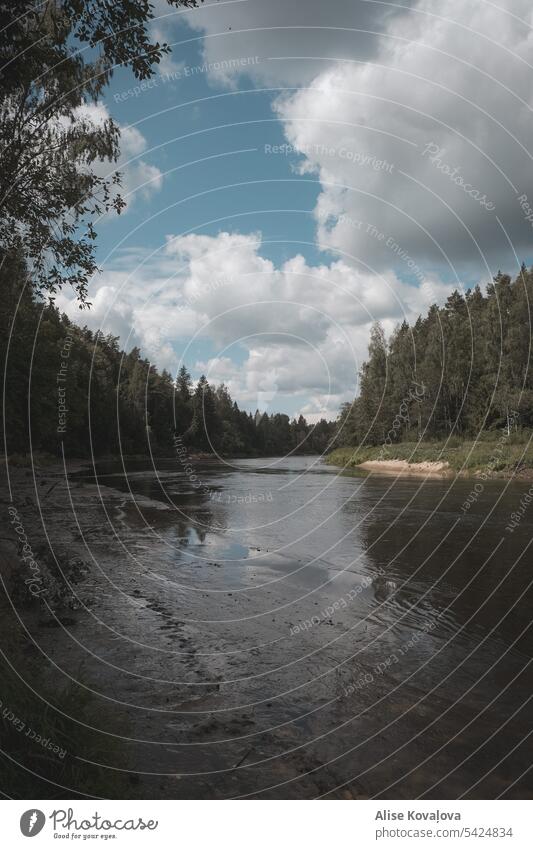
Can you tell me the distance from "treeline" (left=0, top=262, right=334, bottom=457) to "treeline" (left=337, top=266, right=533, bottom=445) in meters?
33.7

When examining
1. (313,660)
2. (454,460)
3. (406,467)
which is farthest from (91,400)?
(313,660)

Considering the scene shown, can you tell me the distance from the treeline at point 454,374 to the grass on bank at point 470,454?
14.6 feet

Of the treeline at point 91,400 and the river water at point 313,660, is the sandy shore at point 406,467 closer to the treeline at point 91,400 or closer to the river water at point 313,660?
the treeline at point 91,400

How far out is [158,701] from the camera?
21.8ft

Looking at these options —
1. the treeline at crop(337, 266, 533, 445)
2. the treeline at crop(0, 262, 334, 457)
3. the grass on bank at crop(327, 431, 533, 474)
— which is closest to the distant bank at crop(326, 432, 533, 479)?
the grass on bank at crop(327, 431, 533, 474)

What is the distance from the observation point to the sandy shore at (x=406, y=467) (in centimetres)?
5403

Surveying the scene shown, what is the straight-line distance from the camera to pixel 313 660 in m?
8.44

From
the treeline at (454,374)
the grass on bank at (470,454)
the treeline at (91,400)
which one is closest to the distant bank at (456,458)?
the grass on bank at (470,454)

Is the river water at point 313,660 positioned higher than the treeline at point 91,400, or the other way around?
the treeline at point 91,400

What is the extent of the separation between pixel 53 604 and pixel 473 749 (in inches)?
315

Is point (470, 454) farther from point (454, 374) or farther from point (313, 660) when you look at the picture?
point (313, 660)

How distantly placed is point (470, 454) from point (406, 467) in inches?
358

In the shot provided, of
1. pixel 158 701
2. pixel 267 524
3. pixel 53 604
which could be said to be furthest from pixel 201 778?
pixel 267 524

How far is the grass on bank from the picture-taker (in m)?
46.9
